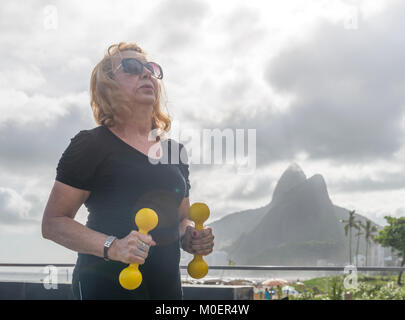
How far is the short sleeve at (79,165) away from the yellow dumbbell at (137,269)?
249 millimetres

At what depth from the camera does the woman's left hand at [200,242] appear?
5.49 feet

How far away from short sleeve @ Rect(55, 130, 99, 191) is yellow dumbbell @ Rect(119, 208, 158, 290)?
0.82 feet

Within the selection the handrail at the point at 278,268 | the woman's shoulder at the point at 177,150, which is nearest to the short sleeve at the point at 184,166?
the woman's shoulder at the point at 177,150

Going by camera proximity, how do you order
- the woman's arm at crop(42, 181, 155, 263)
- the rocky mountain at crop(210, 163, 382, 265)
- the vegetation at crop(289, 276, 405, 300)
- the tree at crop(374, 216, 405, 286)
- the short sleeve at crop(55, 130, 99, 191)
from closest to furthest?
the woman's arm at crop(42, 181, 155, 263), the short sleeve at crop(55, 130, 99, 191), the vegetation at crop(289, 276, 405, 300), the tree at crop(374, 216, 405, 286), the rocky mountain at crop(210, 163, 382, 265)

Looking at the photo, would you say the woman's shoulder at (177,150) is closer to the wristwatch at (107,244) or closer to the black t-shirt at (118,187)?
the black t-shirt at (118,187)

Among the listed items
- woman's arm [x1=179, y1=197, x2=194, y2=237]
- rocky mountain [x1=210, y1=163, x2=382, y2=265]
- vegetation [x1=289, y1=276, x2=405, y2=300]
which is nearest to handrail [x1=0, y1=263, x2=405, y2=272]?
woman's arm [x1=179, y1=197, x2=194, y2=237]

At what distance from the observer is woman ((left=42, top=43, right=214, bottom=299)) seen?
1.46 metres

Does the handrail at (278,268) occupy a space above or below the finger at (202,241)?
below

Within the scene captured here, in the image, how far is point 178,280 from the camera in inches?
63.6

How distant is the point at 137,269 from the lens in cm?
133

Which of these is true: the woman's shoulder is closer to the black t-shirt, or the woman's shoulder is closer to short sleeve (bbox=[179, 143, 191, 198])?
short sleeve (bbox=[179, 143, 191, 198])
